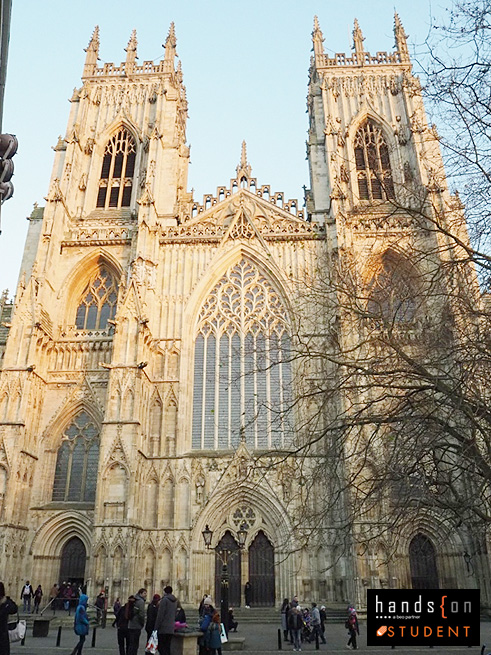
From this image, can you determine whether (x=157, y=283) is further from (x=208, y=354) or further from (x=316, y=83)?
(x=316, y=83)

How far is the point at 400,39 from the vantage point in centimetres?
3291

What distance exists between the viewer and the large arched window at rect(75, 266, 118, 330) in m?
25.6

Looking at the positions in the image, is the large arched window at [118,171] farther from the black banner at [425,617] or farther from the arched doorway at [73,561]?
the black banner at [425,617]

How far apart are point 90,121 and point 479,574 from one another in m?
28.8

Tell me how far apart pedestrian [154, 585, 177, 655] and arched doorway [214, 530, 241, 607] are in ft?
37.3

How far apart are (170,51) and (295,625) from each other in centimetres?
3264

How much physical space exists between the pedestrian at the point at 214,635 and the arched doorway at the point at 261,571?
10.8 meters

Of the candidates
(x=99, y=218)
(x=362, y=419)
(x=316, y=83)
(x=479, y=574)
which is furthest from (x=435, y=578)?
(x=316, y=83)

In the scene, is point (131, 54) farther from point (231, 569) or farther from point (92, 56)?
point (231, 569)

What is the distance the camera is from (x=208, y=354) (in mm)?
24062

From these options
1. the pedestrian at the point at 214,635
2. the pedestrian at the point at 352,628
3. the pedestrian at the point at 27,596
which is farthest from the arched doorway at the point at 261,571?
the pedestrian at the point at 214,635

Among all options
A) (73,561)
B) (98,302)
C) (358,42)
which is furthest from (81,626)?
(358,42)

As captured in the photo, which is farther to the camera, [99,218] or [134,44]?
[134,44]

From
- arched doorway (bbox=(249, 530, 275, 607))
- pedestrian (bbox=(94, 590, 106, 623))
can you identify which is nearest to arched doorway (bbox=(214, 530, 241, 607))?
arched doorway (bbox=(249, 530, 275, 607))
